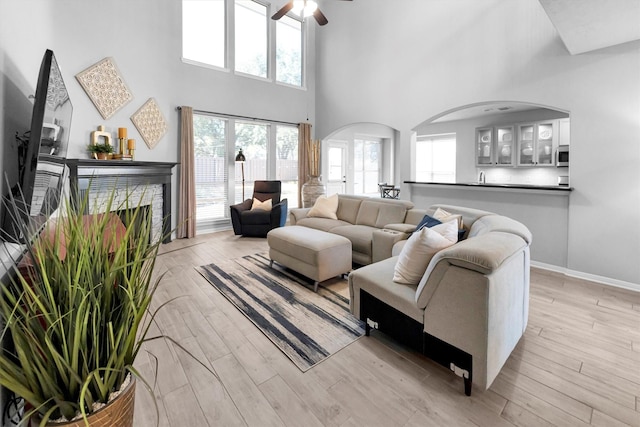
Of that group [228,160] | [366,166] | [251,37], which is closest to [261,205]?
[228,160]

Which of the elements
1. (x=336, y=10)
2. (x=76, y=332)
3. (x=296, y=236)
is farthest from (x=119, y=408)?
(x=336, y=10)

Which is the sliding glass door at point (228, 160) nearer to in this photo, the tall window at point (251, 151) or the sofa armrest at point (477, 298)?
the tall window at point (251, 151)

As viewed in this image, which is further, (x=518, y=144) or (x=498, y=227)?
(x=518, y=144)

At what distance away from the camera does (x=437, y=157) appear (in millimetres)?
8586

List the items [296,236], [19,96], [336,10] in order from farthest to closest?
[336,10], [296,236], [19,96]

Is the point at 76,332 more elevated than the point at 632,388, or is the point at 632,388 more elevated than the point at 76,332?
the point at 76,332

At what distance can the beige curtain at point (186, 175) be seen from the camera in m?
5.37

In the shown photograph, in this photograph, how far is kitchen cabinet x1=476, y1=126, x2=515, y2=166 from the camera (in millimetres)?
6621

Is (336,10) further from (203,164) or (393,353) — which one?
(393,353)

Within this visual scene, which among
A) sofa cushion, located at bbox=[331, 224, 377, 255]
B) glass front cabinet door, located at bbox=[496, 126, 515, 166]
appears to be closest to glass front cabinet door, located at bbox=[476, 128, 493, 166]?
glass front cabinet door, located at bbox=[496, 126, 515, 166]

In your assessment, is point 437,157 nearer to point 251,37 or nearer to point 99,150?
point 251,37

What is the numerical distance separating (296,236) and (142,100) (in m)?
3.73

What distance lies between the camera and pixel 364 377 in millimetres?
1826

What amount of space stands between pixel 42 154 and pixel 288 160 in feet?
19.1
